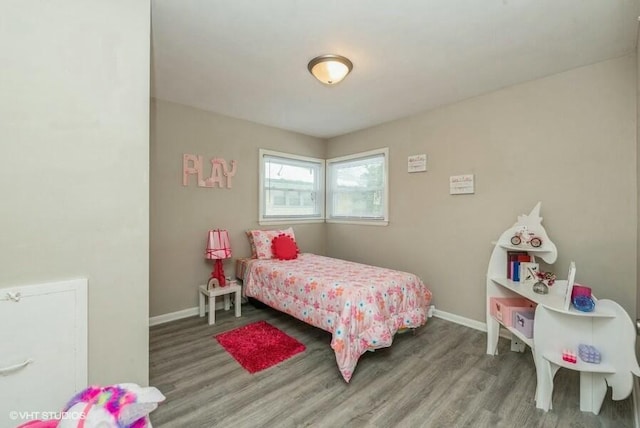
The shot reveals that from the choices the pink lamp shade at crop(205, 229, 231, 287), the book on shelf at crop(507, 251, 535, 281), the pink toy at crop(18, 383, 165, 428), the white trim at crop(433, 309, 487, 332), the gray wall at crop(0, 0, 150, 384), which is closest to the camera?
the pink toy at crop(18, 383, 165, 428)

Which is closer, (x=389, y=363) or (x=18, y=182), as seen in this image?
(x=18, y=182)

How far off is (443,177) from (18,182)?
11.1 feet

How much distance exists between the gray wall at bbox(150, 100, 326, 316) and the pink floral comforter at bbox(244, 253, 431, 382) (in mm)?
742

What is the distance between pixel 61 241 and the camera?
125 centimetres

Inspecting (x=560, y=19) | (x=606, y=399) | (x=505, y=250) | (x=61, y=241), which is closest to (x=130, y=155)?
(x=61, y=241)

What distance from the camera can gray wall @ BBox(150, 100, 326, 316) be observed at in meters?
3.04

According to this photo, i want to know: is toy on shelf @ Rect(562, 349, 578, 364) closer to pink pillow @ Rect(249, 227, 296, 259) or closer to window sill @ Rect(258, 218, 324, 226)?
pink pillow @ Rect(249, 227, 296, 259)

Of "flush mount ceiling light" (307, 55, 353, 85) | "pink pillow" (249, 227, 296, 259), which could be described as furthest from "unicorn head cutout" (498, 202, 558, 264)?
"pink pillow" (249, 227, 296, 259)

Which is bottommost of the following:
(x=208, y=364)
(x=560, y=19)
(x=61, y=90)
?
(x=208, y=364)

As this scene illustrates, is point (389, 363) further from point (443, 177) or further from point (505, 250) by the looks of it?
point (443, 177)

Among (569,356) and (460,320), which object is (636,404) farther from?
(460,320)

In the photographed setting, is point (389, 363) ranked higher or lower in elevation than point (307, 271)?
lower

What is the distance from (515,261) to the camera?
2.37m

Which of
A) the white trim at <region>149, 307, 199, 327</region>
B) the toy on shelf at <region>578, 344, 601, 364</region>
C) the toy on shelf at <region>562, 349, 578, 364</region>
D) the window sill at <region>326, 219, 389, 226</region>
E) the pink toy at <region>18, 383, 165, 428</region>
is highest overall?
the window sill at <region>326, 219, 389, 226</region>
